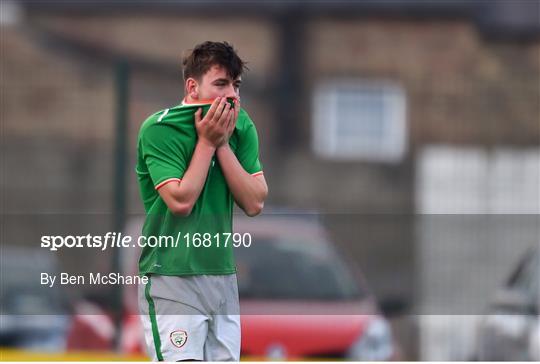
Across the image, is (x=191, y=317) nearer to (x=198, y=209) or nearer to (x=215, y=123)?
(x=198, y=209)

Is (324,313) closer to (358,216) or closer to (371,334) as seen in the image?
(371,334)

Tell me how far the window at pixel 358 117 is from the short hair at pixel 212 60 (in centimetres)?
1620

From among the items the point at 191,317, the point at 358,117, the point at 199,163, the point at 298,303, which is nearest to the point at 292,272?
the point at 298,303

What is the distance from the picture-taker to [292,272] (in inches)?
356

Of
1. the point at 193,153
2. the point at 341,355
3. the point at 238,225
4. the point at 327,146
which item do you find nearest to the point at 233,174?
the point at 193,153

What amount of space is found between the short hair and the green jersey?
0.40 ft

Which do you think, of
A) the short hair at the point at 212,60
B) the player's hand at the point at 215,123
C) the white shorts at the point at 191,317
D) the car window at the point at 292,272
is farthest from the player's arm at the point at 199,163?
the car window at the point at 292,272

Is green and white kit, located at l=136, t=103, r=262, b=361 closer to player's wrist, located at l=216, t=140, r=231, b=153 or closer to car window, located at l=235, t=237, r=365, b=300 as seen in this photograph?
player's wrist, located at l=216, t=140, r=231, b=153

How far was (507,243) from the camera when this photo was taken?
40.9 feet

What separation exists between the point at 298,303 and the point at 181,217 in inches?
180

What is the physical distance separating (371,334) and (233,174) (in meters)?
4.40

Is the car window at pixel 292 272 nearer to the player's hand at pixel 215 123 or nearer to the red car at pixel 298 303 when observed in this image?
the red car at pixel 298 303

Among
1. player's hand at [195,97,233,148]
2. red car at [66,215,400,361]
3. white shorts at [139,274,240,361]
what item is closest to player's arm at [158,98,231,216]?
player's hand at [195,97,233,148]

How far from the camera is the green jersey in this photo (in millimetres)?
4273
